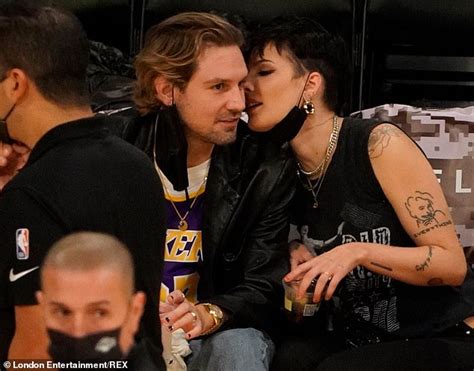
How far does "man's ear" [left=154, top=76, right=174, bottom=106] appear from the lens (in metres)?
1.74

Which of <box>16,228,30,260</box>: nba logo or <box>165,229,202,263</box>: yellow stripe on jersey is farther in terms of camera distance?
<box>165,229,202,263</box>: yellow stripe on jersey

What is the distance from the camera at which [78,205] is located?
97 centimetres

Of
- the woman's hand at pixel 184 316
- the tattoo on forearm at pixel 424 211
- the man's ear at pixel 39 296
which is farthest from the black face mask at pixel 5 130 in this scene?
the tattoo on forearm at pixel 424 211

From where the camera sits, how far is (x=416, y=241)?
1.66m

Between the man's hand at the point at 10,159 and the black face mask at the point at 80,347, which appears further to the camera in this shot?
Result: the man's hand at the point at 10,159

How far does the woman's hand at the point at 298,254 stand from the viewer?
5.68 feet

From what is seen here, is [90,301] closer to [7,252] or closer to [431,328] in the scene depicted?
[7,252]

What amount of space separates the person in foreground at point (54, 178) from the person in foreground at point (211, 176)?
602mm

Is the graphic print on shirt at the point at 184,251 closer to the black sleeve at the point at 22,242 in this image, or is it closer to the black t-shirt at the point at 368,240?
the black t-shirt at the point at 368,240

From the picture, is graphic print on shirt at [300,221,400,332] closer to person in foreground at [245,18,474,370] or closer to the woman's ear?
person in foreground at [245,18,474,370]

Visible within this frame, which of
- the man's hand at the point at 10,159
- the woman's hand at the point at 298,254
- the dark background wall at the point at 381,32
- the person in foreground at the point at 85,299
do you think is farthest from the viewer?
the dark background wall at the point at 381,32

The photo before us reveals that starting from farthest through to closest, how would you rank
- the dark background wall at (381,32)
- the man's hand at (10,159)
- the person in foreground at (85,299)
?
1. the dark background wall at (381,32)
2. the man's hand at (10,159)
3. the person in foreground at (85,299)

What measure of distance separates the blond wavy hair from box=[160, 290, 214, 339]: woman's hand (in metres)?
0.45

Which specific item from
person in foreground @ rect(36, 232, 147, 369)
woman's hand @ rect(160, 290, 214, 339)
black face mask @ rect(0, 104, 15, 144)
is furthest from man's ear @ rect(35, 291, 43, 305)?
woman's hand @ rect(160, 290, 214, 339)
